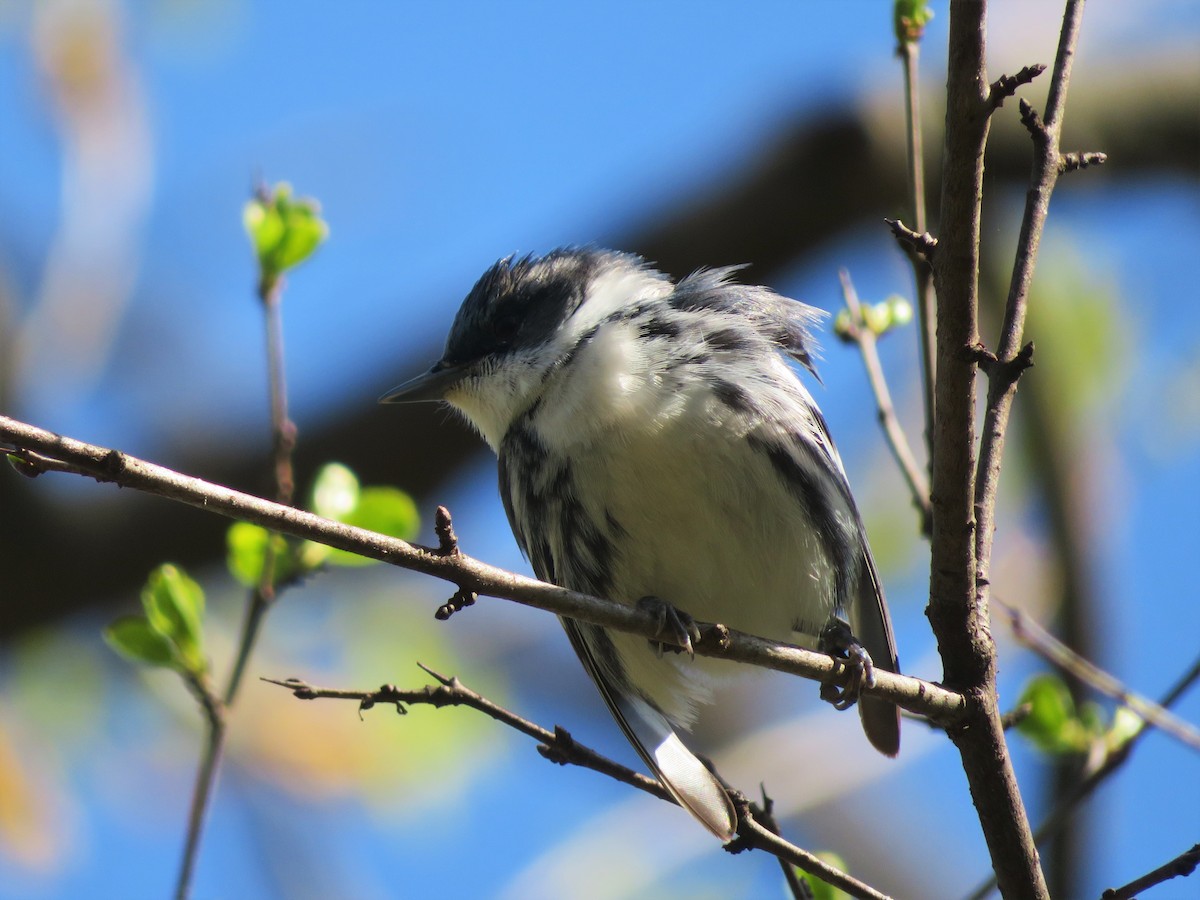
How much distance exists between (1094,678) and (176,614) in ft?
6.54

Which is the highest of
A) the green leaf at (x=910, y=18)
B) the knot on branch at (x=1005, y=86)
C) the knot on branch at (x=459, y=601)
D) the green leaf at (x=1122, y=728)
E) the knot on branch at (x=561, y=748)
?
the green leaf at (x=910, y=18)

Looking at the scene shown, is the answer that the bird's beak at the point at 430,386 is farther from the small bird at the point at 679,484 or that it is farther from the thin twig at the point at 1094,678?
the thin twig at the point at 1094,678

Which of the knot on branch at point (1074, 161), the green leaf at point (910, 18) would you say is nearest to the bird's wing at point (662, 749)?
the knot on branch at point (1074, 161)

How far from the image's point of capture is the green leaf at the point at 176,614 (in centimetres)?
238

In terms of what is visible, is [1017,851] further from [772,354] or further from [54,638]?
[54,638]

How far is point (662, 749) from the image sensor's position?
122 inches

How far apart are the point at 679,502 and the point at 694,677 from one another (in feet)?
2.32

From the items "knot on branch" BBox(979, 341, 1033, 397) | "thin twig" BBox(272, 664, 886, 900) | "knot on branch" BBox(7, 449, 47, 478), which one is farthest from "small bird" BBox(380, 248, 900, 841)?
"knot on branch" BBox(7, 449, 47, 478)

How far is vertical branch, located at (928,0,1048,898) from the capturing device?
75.0 inches

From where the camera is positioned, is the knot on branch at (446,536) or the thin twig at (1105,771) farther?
the thin twig at (1105,771)

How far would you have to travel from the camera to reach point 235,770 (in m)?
6.93

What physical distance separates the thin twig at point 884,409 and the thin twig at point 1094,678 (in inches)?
15.5

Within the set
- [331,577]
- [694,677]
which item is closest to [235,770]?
[331,577]

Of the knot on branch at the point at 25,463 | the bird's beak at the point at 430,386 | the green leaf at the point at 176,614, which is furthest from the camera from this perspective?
the bird's beak at the point at 430,386
